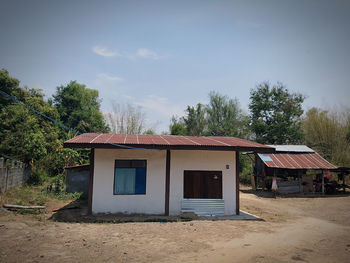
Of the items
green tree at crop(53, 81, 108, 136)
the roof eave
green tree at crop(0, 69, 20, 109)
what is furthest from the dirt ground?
green tree at crop(53, 81, 108, 136)

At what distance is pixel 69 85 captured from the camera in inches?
1139

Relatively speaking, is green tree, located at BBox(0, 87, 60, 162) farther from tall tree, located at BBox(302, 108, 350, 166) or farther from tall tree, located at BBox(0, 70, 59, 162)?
tall tree, located at BBox(302, 108, 350, 166)

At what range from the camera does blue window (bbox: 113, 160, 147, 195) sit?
10211 mm

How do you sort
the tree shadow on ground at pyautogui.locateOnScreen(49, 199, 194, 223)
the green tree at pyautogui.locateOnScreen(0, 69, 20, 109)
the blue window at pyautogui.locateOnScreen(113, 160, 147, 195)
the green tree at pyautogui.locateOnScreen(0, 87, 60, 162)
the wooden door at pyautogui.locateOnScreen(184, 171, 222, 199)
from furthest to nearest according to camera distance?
the green tree at pyautogui.locateOnScreen(0, 69, 20, 109) < the green tree at pyautogui.locateOnScreen(0, 87, 60, 162) < the wooden door at pyautogui.locateOnScreen(184, 171, 222, 199) < the blue window at pyautogui.locateOnScreen(113, 160, 147, 195) < the tree shadow on ground at pyautogui.locateOnScreen(49, 199, 194, 223)

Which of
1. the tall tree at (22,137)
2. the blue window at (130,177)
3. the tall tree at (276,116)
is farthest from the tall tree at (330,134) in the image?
the tall tree at (22,137)

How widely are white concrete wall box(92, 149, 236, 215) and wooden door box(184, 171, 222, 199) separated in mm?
224

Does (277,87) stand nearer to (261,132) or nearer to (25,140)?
(261,132)

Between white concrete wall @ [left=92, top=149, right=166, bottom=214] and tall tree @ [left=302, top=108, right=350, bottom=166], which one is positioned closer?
white concrete wall @ [left=92, top=149, right=166, bottom=214]

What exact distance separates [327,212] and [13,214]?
1418cm

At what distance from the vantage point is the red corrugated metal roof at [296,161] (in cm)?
1792

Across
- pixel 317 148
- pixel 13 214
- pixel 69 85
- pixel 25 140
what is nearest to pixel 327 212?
pixel 13 214

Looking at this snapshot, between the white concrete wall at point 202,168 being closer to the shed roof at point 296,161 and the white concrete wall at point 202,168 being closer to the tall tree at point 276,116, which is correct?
the shed roof at point 296,161

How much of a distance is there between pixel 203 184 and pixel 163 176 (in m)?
1.83

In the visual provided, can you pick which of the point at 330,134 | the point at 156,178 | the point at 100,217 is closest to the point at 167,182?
the point at 156,178
